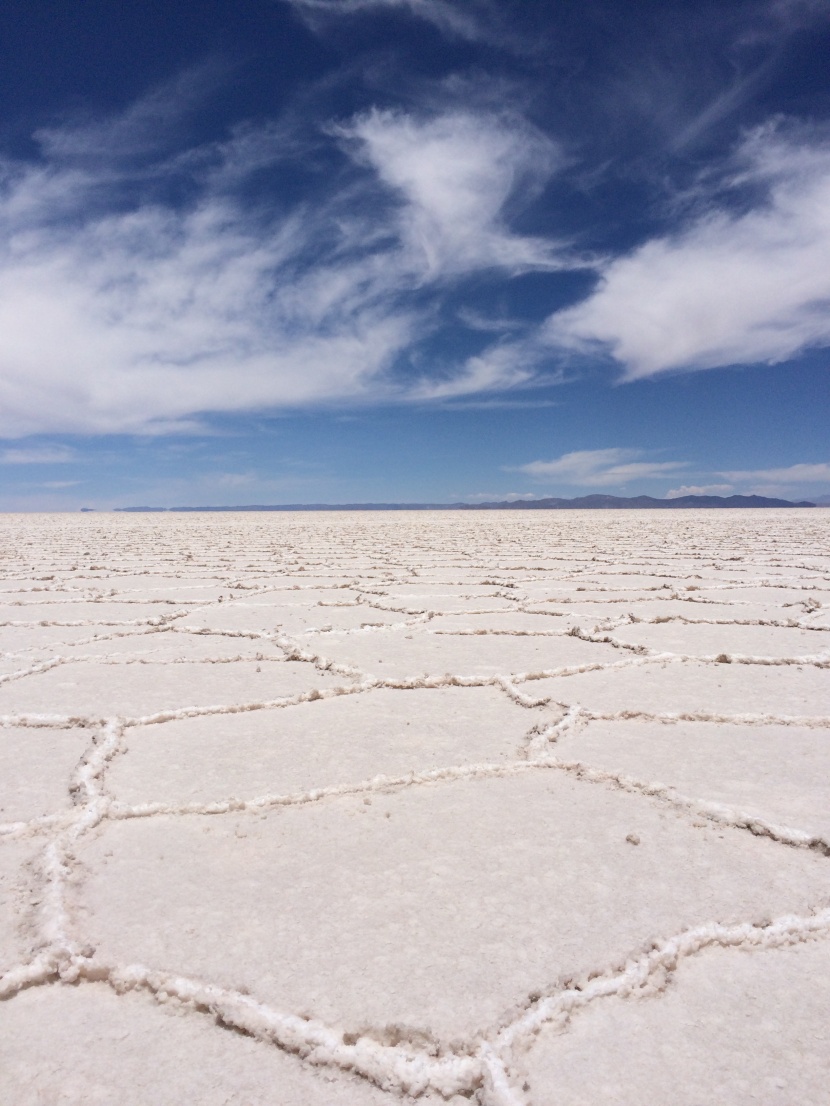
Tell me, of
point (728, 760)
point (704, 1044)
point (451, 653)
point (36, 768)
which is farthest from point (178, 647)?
point (704, 1044)

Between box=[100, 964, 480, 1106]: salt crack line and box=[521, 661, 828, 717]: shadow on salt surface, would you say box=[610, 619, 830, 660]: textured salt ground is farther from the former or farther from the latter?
box=[100, 964, 480, 1106]: salt crack line

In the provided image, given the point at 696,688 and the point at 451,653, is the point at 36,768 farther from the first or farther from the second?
the point at 696,688

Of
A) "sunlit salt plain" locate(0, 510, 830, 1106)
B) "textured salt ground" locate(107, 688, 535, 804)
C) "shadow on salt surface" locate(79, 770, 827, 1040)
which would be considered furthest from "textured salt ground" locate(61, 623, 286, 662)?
"shadow on salt surface" locate(79, 770, 827, 1040)

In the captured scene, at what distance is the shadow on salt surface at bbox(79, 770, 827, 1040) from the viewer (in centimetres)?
89

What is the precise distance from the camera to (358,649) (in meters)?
2.81

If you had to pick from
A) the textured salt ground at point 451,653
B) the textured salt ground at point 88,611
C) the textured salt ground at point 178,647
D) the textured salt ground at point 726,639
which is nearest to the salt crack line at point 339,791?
the textured salt ground at point 451,653

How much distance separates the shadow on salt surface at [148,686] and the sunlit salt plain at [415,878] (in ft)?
0.05

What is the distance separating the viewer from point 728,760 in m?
1.60

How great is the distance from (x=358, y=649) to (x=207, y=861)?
165cm

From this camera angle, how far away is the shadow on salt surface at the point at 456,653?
249cm

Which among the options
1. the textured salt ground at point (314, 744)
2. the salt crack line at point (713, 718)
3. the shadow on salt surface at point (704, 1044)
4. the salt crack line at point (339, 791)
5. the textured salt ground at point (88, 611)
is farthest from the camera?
the textured salt ground at point (88, 611)

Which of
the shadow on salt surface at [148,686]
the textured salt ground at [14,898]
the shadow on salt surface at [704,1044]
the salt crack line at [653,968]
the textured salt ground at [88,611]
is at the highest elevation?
the textured salt ground at [88,611]

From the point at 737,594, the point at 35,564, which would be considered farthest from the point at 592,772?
the point at 35,564

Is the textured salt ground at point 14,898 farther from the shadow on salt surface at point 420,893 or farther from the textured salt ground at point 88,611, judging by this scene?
the textured salt ground at point 88,611
